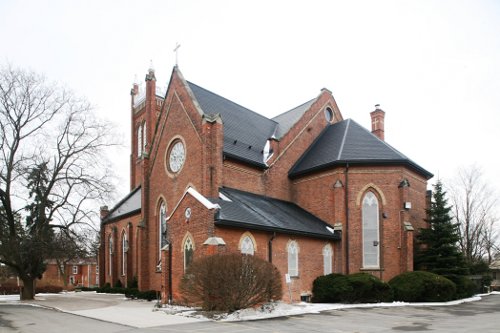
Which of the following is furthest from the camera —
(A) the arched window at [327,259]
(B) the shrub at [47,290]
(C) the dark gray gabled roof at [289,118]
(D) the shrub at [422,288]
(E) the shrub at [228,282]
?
(B) the shrub at [47,290]

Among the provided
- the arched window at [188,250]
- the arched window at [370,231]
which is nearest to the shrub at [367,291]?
the arched window at [370,231]

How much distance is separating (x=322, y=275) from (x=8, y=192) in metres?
18.8

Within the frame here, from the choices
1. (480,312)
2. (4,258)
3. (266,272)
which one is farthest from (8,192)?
(480,312)

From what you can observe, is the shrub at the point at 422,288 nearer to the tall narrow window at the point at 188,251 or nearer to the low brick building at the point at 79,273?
the tall narrow window at the point at 188,251

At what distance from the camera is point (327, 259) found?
83.9ft

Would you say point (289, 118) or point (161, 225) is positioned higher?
point (289, 118)

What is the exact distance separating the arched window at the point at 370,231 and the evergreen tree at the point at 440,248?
279 centimetres

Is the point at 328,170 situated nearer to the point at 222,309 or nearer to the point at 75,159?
the point at 222,309

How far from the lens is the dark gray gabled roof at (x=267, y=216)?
20684mm

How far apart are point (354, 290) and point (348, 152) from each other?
28.7ft

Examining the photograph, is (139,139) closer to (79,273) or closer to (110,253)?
(110,253)

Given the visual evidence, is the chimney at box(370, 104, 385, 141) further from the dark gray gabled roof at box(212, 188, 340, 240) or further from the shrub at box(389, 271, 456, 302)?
the shrub at box(389, 271, 456, 302)

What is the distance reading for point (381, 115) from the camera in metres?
35.8

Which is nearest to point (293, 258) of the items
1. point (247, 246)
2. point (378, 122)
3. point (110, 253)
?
point (247, 246)
